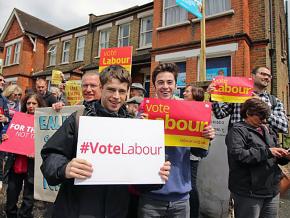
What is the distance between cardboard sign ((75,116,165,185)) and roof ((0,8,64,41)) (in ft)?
69.4

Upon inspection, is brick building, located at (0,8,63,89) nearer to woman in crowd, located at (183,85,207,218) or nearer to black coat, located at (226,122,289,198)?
woman in crowd, located at (183,85,207,218)

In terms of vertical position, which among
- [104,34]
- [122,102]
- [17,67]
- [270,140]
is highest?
[104,34]

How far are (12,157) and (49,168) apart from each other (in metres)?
2.33

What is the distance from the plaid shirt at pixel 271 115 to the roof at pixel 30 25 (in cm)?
1982

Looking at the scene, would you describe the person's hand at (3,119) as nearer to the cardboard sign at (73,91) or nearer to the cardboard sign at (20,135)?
the cardboard sign at (20,135)

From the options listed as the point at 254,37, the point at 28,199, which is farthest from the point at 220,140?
the point at 254,37

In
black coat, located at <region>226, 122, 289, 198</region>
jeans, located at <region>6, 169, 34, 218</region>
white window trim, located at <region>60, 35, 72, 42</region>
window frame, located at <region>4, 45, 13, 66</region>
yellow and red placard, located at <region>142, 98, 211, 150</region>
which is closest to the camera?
yellow and red placard, located at <region>142, 98, 211, 150</region>

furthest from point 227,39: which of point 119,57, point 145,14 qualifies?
point 145,14

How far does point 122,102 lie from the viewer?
1.78m

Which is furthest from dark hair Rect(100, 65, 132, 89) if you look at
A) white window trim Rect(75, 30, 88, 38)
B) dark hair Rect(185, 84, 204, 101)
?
white window trim Rect(75, 30, 88, 38)

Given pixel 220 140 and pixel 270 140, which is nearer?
pixel 270 140

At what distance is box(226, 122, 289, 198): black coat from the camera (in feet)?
7.89

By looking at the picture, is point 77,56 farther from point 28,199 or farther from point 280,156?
point 280,156

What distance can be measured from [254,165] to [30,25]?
74.2ft
